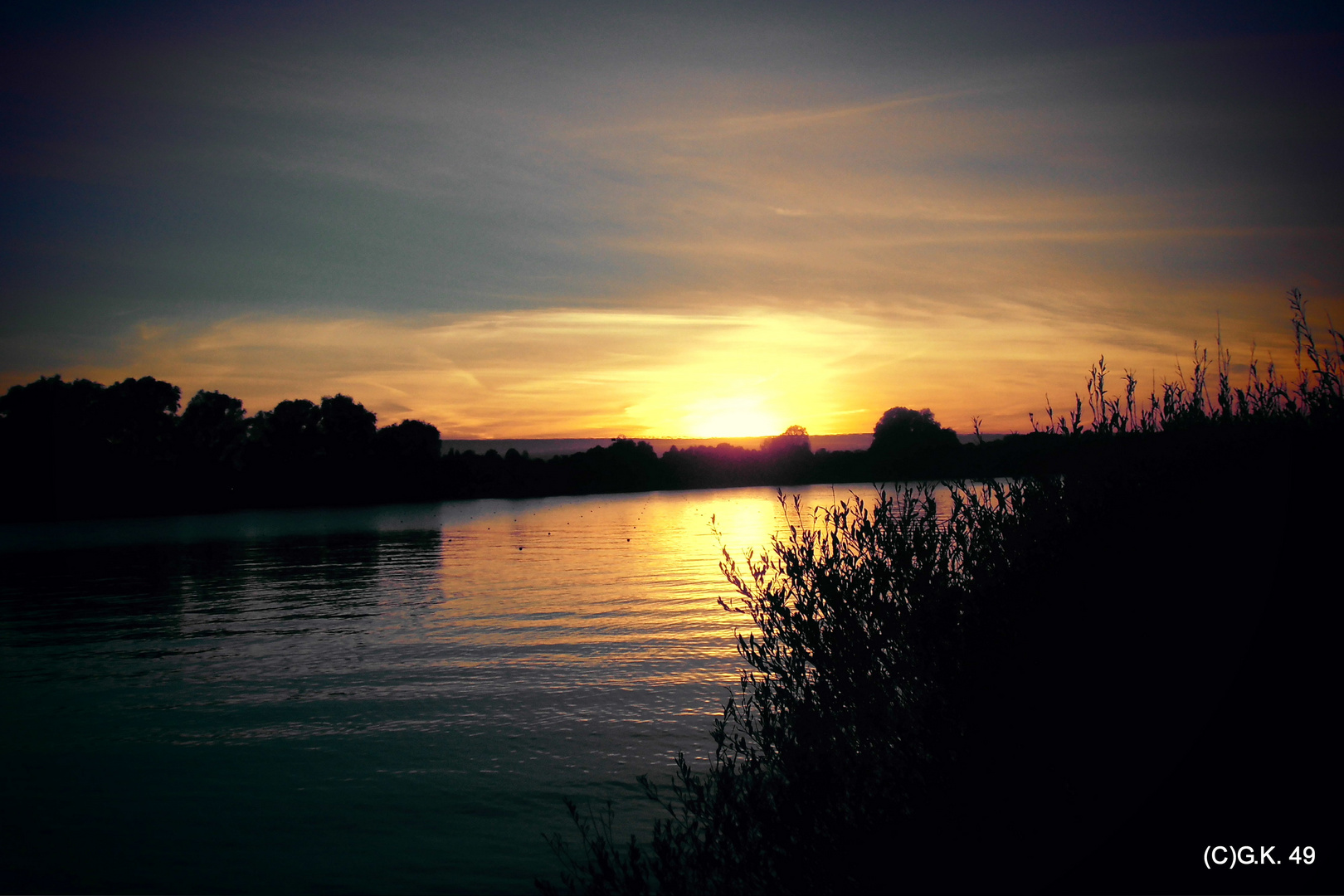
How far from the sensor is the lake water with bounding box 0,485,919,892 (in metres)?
9.38

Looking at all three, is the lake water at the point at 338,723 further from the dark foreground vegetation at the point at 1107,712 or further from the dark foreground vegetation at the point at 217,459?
the dark foreground vegetation at the point at 217,459

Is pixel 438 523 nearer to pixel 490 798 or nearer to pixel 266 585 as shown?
pixel 266 585

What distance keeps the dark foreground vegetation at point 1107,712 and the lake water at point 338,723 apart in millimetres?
4171

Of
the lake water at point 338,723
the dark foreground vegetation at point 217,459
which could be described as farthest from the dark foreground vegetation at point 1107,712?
the dark foreground vegetation at point 217,459

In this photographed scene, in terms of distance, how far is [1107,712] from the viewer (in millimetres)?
5059

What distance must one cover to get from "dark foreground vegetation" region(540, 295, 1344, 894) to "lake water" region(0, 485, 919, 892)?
4.17m

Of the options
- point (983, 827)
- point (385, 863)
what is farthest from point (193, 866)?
point (983, 827)

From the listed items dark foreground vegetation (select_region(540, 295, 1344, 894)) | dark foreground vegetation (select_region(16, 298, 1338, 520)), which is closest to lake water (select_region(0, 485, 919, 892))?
dark foreground vegetation (select_region(540, 295, 1344, 894))

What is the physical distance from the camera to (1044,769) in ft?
16.8

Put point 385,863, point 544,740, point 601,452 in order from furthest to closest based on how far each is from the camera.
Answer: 1. point 601,452
2. point 544,740
3. point 385,863

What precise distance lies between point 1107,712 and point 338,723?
13.6 metres

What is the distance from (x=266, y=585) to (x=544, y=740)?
28.2 metres

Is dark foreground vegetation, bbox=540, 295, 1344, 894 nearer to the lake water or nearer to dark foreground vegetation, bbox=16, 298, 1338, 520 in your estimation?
the lake water

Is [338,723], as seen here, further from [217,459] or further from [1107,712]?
[217,459]
